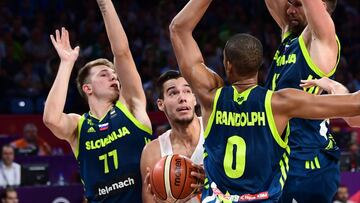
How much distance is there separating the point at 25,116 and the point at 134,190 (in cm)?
705

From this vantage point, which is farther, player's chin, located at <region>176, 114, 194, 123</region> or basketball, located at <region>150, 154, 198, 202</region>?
player's chin, located at <region>176, 114, 194, 123</region>

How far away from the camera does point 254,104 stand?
498 centimetres

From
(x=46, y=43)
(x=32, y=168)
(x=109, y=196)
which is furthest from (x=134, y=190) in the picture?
(x=46, y=43)

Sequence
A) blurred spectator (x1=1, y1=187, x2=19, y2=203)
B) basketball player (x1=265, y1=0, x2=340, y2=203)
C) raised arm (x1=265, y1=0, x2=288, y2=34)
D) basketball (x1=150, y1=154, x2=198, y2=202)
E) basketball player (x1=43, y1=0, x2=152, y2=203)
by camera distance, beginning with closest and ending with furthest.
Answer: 1. basketball (x1=150, y1=154, x2=198, y2=202)
2. basketball player (x1=265, y1=0, x2=340, y2=203)
3. raised arm (x1=265, y1=0, x2=288, y2=34)
4. basketball player (x1=43, y1=0, x2=152, y2=203)
5. blurred spectator (x1=1, y1=187, x2=19, y2=203)

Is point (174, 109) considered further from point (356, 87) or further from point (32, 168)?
point (356, 87)

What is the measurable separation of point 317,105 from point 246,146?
54cm

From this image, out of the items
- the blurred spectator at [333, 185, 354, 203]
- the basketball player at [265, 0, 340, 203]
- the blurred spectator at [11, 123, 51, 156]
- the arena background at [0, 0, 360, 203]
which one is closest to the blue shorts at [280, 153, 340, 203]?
the basketball player at [265, 0, 340, 203]

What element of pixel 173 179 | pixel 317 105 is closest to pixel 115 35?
pixel 173 179

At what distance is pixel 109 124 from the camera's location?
6516 millimetres

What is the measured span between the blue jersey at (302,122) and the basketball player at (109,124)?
1300mm

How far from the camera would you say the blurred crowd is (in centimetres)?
1423

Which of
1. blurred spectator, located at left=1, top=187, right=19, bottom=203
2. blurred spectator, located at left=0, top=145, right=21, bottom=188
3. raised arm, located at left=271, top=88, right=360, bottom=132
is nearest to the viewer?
raised arm, located at left=271, top=88, right=360, bottom=132

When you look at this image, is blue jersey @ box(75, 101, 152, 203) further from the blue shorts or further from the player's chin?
the blue shorts

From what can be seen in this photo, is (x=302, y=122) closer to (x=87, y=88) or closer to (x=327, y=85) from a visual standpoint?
(x=327, y=85)
